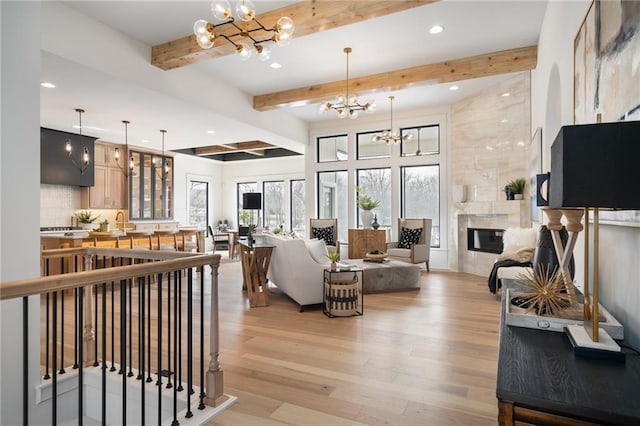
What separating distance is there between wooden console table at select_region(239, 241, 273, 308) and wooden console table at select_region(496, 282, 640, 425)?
386cm

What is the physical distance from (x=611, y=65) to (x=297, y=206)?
10.1 m

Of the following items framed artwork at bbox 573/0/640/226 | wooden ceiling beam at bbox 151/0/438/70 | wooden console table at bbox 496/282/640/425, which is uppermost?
wooden ceiling beam at bbox 151/0/438/70

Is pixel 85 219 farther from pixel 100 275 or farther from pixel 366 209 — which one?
pixel 100 275

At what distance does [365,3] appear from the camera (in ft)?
11.1

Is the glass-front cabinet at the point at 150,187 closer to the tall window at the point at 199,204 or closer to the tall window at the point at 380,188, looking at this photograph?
the tall window at the point at 199,204

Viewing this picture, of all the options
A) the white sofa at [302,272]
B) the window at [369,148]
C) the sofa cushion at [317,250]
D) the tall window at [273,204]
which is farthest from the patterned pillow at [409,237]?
the tall window at [273,204]

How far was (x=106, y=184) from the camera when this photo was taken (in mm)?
8680

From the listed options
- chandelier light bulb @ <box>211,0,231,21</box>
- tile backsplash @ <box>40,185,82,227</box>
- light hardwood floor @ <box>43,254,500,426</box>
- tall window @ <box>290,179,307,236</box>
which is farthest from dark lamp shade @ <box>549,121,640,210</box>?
tall window @ <box>290,179,307,236</box>

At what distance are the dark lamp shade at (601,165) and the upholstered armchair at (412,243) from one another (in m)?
5.99

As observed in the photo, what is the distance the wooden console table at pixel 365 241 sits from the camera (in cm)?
759

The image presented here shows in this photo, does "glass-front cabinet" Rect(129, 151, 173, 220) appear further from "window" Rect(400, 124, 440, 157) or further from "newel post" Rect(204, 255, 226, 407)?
"newel post" Rect(204, 255, 226, 407)

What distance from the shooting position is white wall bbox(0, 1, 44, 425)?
224cm

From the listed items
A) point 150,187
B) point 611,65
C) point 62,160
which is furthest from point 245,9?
point 150,187

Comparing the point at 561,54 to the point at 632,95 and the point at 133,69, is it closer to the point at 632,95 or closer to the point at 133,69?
the point at 632,95
